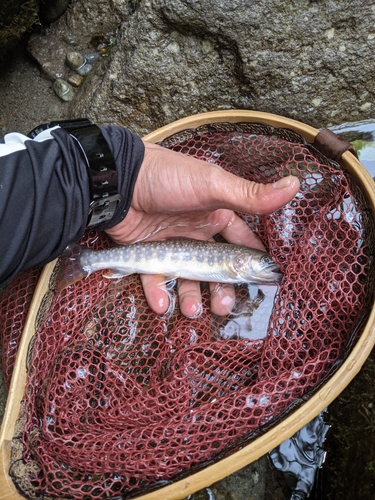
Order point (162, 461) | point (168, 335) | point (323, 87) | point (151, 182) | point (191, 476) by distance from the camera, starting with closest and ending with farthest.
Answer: point (191, 476) → point (162, 461) → point (151, 182) → point (168, 335) → point (323, 87)

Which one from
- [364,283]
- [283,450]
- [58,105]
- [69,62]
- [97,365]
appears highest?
[69,62]

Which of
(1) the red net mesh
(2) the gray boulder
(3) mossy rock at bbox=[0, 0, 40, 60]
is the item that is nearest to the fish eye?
(2) the gray boulder

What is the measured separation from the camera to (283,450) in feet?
8.16

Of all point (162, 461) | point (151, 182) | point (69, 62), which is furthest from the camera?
point (69, 62)

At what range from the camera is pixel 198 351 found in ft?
7.52

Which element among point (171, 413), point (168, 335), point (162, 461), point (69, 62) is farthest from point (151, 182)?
point (69, 62)

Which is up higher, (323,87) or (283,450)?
(323,87)

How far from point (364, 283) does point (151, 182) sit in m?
1.14

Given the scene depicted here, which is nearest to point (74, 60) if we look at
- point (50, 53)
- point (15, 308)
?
point (50, 53)

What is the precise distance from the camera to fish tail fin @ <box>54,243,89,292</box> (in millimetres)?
2227

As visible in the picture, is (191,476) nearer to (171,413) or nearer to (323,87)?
(171,413)

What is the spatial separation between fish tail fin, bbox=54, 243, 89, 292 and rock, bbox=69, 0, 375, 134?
1.10 meters

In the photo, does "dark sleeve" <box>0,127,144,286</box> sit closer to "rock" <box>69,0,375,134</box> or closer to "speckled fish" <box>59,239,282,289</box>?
"speckled fish" <box>59,239,282,289</box>

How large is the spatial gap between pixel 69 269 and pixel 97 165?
0.58 m
